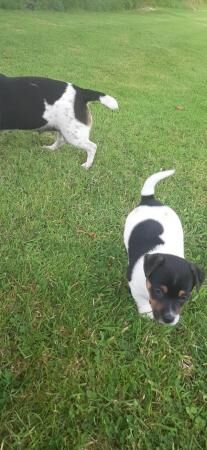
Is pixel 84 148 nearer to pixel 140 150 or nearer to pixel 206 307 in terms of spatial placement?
pixel 140 150

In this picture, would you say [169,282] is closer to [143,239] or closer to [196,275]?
[196,275]

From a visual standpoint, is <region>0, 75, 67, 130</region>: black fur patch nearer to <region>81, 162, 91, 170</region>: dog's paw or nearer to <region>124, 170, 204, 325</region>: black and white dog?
<region>81, 162, 91, 170</region>: dog's paw

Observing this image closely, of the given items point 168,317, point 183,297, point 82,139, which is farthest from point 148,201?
point 82,139

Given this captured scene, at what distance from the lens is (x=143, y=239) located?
3.30 m

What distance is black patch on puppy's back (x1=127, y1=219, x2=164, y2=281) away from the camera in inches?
127

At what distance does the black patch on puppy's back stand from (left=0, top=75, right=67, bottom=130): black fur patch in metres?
2.25

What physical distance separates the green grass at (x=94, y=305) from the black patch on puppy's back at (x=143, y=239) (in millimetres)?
→ 320

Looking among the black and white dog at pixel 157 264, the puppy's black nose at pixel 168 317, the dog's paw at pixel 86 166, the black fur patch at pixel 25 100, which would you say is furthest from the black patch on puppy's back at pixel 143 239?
the black fur patch at pixel 25 100

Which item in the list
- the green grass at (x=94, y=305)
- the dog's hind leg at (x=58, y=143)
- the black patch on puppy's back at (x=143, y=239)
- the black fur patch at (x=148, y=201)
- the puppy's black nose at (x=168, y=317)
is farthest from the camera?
the dog's hind leg at (x=58, y=143)

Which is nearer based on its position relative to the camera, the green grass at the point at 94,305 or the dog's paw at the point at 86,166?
the green grass at the point at 94,305

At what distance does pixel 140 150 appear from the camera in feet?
19.5

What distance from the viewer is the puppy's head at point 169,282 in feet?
9.03

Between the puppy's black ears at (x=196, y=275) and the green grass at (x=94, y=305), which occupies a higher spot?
the puppy's black ears at (x=196, y=275)

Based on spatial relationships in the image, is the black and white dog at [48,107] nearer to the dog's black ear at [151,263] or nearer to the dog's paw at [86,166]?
the dog's paw at [86,166]
